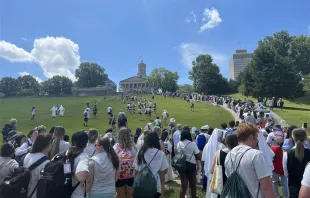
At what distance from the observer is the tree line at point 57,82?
11650 cm

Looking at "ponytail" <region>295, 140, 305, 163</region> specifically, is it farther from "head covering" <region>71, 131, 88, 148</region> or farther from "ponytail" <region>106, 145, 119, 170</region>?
"head covering" <region>71, 131, 88, 148</region>

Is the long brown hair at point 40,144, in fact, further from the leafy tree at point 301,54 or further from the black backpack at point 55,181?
the leafy tree at point 301,54

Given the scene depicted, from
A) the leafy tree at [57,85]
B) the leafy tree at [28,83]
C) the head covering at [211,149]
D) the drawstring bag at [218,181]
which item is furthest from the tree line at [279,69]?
the leafy tree at [28,83]

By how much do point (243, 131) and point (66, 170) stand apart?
2.61 meters

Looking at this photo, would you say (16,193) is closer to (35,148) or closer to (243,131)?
(35,148)

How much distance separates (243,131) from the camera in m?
3.66

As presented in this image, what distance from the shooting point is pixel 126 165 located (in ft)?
18.0

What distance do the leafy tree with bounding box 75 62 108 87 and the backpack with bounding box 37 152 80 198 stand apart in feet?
424

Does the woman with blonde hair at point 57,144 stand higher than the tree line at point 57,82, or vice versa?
the tree line at point 57,82

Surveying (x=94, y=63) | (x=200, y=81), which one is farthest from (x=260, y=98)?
(x=94, y=63)

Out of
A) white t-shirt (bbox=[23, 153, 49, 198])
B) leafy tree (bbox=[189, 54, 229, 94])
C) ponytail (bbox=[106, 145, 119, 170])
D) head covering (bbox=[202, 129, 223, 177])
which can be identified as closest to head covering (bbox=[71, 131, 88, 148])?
ponytail (bbox=[106, 145, 119, 170])

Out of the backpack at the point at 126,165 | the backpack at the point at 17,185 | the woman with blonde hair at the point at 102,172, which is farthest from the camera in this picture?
the backpack at the point at 126,165

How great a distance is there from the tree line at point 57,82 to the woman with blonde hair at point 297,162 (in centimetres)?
11808

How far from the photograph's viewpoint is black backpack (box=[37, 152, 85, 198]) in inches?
154
